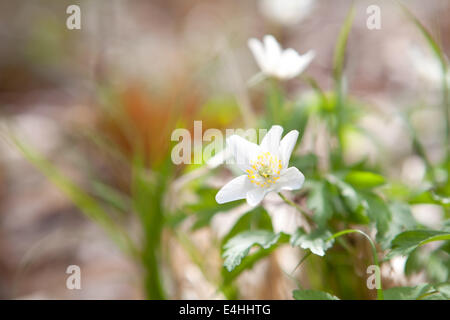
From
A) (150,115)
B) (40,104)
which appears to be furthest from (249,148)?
(40,104)

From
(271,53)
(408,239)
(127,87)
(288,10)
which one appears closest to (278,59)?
(271,53)

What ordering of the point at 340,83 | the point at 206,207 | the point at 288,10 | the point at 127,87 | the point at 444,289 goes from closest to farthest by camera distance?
the point at 444,289
the point at 206,207
the point at 340,83
the point at 288,10
the point at 127,87

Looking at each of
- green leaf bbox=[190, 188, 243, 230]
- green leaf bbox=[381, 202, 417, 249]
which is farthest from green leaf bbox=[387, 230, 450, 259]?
green leaf bbox=[190, 188, 243, 230]

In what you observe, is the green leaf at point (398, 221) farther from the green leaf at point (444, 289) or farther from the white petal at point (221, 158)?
the white petal at point (221, 158)

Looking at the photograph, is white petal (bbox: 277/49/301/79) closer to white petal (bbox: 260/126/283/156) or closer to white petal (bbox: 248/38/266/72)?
white petal (bbox: 248/38/266/72)

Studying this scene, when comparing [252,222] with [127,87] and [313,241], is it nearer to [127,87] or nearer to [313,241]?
[313,241]
